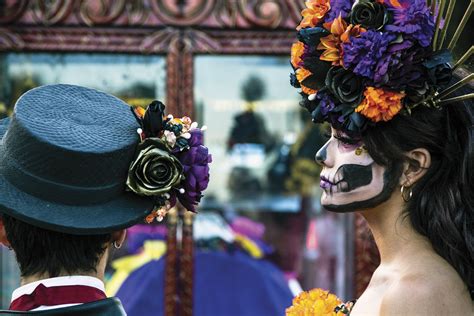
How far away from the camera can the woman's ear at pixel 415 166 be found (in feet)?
8.75

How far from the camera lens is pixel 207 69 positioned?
548cm

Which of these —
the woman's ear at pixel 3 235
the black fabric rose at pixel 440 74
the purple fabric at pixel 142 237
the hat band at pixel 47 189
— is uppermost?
the black fabric rose at pixel 440 74

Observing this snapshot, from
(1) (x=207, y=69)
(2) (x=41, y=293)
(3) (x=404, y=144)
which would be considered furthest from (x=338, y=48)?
(1) (x=207, y=69)

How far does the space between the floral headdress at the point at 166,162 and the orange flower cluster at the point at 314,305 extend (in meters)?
0.57

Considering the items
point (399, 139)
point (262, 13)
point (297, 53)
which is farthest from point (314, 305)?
point (262, 13)

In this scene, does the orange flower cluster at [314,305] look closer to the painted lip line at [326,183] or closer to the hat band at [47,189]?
the painted lip line at [326,183]

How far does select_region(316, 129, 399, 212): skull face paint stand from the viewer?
2.70 meters

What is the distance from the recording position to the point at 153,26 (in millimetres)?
5352

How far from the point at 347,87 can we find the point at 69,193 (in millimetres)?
799

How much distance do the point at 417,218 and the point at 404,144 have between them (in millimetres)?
199

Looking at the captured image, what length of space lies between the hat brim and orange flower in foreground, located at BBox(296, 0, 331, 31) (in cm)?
74

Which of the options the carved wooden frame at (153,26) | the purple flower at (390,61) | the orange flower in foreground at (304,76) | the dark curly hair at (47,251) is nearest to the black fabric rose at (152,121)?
the dark curly hair at (47,251)

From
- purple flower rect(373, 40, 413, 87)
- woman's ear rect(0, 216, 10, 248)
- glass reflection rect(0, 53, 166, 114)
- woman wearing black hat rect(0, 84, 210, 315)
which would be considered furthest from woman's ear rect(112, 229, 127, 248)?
glass reflection rect(0, 53, 166, 114)

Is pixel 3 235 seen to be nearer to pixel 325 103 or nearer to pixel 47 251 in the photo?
pixel 47 251
